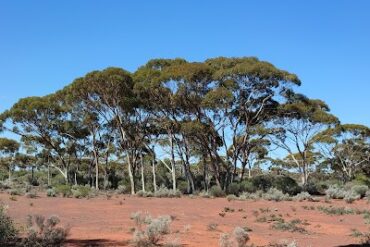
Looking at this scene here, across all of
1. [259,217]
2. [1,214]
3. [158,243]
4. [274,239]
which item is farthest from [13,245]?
[259,217]

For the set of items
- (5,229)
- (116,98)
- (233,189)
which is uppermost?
(116,98)

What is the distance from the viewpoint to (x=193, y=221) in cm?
1875

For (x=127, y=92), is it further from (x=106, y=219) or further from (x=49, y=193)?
(x=106, y=219)

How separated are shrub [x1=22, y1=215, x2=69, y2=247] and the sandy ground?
1.36 feet

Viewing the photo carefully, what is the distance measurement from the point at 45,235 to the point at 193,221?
8.24m

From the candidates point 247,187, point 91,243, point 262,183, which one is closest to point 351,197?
point 247,187

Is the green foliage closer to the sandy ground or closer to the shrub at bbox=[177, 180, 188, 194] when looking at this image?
the shrub at bbox=[177, 180, 188, 194]

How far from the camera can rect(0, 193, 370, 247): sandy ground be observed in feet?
45.5

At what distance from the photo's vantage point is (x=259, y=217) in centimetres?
2080

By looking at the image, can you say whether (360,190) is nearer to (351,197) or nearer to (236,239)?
(351,197)

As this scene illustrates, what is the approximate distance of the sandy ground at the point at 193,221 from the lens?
1388 centimetres

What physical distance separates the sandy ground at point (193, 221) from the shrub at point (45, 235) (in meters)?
0.41

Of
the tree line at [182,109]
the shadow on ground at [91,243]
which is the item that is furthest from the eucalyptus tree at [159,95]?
the shadow on ground at [91,243]

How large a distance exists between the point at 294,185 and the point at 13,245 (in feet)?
102
